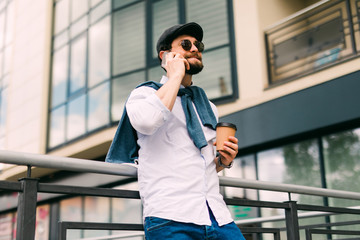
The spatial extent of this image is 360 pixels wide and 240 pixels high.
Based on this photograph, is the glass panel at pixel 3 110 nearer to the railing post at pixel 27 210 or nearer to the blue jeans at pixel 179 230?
the railing post at pixel 27 210

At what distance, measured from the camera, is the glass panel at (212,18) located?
10.6 metres

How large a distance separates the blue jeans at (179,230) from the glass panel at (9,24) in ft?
56.3

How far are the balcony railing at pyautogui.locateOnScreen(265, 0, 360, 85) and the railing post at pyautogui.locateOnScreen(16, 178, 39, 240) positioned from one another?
7.21 metres

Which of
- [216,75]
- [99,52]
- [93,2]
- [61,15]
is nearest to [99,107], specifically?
[99,52]

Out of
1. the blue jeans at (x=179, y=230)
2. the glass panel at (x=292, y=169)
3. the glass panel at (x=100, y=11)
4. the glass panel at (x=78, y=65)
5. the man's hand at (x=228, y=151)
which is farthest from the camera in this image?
the glass panel at (x=78, y=65)

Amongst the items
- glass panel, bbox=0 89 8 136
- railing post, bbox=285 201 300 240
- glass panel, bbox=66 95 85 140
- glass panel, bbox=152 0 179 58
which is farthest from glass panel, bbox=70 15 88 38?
railing post, bbox=285 201 300 240

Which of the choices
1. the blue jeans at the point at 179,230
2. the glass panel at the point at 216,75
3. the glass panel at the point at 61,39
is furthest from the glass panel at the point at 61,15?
the blue jeans at the point at 179,230

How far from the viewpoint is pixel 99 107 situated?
1277 centimetres

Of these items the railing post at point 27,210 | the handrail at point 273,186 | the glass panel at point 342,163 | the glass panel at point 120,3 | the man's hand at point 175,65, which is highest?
the glass panel at point 120,3

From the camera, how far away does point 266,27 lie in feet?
33.3

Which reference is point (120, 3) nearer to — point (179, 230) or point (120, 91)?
point (120, 91)

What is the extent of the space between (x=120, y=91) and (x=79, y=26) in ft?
10.5

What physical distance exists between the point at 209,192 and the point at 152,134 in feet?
1.22

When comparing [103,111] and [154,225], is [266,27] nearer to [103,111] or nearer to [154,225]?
[103,111]
